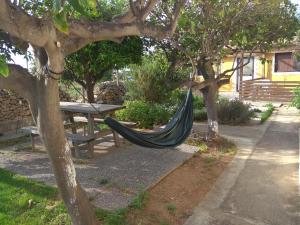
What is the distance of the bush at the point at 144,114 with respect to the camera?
1038 cm

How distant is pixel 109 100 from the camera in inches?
544

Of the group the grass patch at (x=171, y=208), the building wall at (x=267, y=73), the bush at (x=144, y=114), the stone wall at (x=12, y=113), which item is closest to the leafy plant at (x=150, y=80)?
the bush at (x=144, y=114)

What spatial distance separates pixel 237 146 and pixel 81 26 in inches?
239

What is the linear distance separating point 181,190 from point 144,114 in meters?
5.36

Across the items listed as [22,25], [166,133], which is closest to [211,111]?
[166,133]

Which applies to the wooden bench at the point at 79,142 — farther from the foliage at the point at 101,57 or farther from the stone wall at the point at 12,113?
the stone wall at the point at 12,113

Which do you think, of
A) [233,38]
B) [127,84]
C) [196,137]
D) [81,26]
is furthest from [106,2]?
[81,26]

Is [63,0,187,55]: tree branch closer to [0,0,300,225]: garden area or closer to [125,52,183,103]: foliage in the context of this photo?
[0,0,300,225]: garden area

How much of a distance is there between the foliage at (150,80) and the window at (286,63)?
434 inches

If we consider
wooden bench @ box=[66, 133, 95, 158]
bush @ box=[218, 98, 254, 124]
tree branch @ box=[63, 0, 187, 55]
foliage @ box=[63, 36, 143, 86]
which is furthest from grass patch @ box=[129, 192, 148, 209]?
bush @ box=[218, 98, 254, 124]

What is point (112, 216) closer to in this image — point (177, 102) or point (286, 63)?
point (177, 102)

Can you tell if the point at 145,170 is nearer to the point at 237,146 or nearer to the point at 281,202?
the point at 281,202

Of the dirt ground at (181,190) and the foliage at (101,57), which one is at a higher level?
the foliage at (101,57)

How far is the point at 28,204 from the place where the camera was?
4.46 metres
